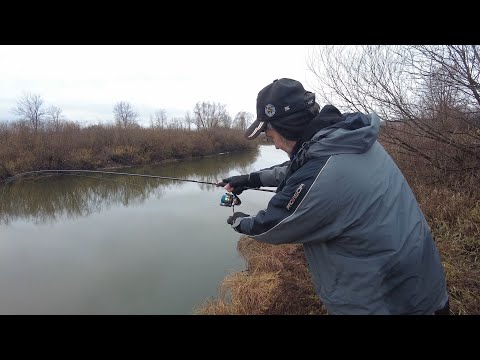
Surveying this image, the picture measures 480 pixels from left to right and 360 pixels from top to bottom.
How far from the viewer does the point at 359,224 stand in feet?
3.67

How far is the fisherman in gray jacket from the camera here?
3.63ft

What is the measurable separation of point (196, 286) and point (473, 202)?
506 centimetres

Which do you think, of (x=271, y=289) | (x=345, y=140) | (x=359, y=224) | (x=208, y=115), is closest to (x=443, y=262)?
(x=271, y=289)

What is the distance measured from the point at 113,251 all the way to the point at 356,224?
648 centimetres

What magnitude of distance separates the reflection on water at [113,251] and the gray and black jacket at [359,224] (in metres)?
3.85

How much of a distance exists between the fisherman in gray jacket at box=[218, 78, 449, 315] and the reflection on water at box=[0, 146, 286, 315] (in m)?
3.83

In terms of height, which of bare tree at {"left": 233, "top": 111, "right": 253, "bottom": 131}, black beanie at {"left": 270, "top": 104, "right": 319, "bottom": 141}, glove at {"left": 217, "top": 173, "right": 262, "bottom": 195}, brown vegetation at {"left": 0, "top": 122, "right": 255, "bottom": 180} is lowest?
glove at {"left": 217, "top": 173, "right": 262, "bottom": 195}

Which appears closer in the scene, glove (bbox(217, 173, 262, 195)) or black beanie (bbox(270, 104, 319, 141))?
black beanie (bbox(270, 104, 319, 141))

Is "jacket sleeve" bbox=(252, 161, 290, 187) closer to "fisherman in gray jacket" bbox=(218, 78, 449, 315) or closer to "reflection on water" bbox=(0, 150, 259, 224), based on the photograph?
"fisherman in gray jacket" bbox=(218, 78, 449, 315)

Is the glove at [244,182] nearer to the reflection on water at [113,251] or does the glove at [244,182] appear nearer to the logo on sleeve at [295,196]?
the logo on sleeve at [295,196]

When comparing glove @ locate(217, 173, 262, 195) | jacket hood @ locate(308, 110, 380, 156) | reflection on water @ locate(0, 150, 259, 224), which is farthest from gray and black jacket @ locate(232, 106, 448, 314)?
reflection on water @ locate(0, 150, 259, 224)

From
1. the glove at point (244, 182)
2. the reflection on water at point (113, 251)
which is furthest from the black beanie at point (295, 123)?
the reflection on water at point (113, 251)

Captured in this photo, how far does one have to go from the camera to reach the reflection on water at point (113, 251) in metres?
4.85
